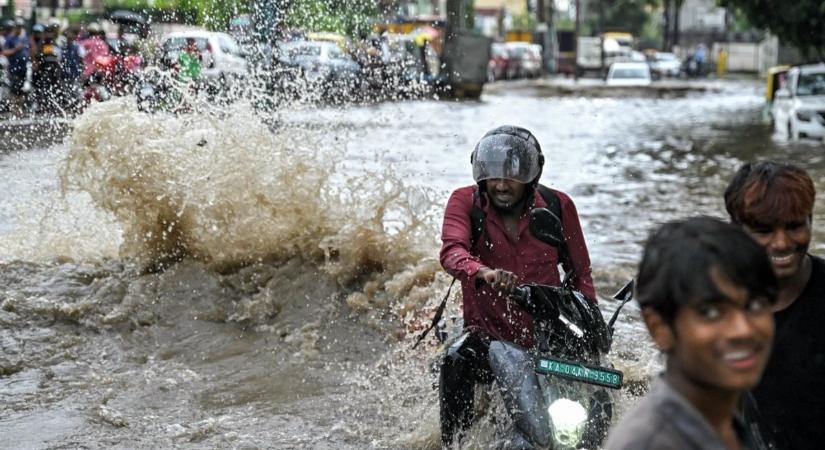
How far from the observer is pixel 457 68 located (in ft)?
119

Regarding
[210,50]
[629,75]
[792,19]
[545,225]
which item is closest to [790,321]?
[545,225]

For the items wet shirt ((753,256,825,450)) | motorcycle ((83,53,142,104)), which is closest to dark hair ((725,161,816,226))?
wet shirt ((753,256,825,450))

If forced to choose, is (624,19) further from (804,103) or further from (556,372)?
(556,372)

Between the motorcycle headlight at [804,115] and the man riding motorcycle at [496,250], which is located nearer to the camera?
the man riding motorcycle at [496,250]

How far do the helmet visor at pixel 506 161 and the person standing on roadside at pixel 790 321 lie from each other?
5.51 ft

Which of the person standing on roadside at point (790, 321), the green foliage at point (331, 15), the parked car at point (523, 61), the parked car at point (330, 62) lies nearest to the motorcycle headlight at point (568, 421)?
the person standing on roadside at point (790, 321)

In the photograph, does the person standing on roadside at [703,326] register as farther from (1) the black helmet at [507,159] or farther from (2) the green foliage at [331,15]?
(2) the green foliage at [331,15]

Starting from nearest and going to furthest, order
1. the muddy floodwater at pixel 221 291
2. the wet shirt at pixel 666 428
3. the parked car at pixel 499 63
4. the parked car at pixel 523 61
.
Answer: the wet shirt at pixel 666 428 < the muddy floodwater at pixel 221 291 < the parked car at pixel 499 63 < the parked car at pixel 523 61

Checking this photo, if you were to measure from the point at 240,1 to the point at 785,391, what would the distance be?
641 inches

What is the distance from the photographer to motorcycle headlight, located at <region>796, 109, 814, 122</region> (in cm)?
2241

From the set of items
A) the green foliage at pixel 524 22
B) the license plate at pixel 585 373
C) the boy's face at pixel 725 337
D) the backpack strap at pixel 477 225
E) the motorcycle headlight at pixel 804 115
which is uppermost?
the boy's face at pixel 725 337

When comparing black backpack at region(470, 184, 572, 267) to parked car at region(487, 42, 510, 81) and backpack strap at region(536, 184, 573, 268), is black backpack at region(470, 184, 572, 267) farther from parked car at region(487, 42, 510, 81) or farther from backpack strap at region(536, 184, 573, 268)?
parked car at region(487, 42, 510, 81)

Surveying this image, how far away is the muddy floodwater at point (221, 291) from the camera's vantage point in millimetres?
6414

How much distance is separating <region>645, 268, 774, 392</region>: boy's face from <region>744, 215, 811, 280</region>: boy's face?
40.2 inches
